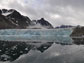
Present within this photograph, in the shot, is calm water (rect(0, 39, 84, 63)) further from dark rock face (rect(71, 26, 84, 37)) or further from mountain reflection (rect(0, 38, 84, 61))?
dark rock face (rect(71, 26, 84, 37))

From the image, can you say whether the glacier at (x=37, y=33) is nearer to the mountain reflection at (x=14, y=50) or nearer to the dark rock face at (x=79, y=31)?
the dark rock face at (x=79, y=31)

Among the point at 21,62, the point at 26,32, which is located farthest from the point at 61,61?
the point at 26,32

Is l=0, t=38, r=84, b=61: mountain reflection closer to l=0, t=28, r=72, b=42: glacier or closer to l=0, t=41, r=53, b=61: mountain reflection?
l=0, t=41, r=53, b=61: mountain reflection

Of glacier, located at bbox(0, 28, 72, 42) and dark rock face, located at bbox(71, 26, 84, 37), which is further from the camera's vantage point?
dark rock face, located at bbox(71, 26, 84, 37)

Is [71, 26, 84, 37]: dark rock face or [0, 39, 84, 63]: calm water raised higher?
[0, 39, 84, 63]: calm water

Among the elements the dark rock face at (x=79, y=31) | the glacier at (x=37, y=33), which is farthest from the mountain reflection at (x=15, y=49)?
the dark rock face at (x=79, y=31)

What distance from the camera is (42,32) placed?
78.8 meters

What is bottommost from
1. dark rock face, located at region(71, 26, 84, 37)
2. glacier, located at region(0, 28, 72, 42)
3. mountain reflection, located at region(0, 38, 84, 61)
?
dark rock face, located at region(71, 26, 84, 37)

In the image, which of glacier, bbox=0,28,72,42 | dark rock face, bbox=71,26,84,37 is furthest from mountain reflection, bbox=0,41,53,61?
dark rock face, bbox=71,26,84,37

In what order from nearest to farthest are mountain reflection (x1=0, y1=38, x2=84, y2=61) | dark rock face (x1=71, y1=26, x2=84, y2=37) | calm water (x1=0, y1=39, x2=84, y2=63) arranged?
calm water (x1=0, y1=39, x2=84, y2=63) → mountain reflection (x1=0, y1=38, x2=84, y2=61) → dark rock face (x1=71, y1=26, x2=84, y2=37)

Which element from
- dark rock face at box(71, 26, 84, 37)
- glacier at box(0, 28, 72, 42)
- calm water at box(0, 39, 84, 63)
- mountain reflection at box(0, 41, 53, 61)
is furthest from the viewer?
dark rock face at box(71, 26, 84, 37)

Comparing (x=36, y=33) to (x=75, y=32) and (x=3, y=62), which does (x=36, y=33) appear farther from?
(x=3, y=62)

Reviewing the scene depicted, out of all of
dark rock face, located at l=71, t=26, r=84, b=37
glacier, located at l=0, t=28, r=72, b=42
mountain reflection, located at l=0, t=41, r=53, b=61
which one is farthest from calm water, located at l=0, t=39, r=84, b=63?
dark rock face, located at l=71, t=26, r=84, b=37

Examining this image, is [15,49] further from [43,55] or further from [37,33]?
[37,33]
